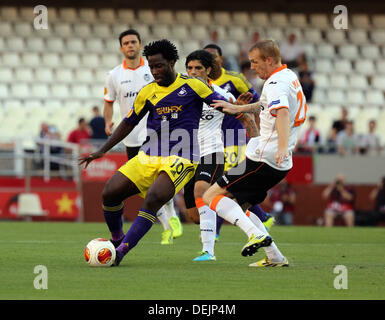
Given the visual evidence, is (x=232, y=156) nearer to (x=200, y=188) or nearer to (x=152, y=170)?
(x=200, y=188)

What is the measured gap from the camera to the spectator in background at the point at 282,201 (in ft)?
61.3

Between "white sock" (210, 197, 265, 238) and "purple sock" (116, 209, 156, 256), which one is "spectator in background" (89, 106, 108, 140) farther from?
"white sock" (210, 197, 265, 238)

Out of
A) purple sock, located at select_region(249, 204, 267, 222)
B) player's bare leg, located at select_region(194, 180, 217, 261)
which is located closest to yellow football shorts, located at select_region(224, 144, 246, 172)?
purple sock, located at select_region(249, 204, 267, 222)

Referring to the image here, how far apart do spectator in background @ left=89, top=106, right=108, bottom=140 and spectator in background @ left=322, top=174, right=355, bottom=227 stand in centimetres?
536

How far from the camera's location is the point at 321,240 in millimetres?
12914

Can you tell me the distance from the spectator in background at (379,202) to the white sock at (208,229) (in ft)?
33.8

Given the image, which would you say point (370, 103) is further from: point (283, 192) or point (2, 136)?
point (2, 136)

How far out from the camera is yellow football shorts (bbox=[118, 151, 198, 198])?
27.4ft

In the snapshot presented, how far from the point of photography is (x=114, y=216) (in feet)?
28.5

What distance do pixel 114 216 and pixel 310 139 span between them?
11.8 meters

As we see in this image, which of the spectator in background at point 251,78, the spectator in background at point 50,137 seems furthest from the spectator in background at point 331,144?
the spectator in background at point 50,137

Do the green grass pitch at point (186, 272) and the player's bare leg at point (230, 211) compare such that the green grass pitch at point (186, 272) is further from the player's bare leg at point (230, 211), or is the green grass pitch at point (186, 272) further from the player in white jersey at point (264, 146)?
the player in white jersey at point (264, 146)

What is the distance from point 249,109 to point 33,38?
17271 millimetres

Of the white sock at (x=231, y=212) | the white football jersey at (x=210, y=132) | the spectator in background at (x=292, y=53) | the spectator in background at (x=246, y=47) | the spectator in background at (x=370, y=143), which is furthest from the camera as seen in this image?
the spectator in background at (x=292, y=53)
